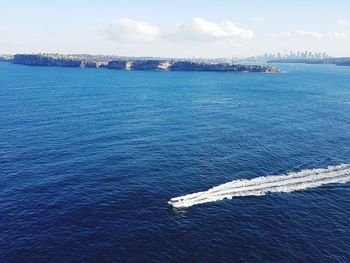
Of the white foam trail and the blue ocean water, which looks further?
the white foam trail

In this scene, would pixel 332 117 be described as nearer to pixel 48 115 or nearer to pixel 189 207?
pixel 189 207

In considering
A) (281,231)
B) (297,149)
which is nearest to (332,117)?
(297,149)

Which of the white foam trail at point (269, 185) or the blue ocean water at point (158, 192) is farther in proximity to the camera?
the white foam trail at point (269, 185)

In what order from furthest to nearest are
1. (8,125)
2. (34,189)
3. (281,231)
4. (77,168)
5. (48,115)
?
(48,115), (8,125), (77,168), (34,189), (281,231)

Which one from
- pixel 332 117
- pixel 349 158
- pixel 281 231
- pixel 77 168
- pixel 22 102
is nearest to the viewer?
pixel 281 231
